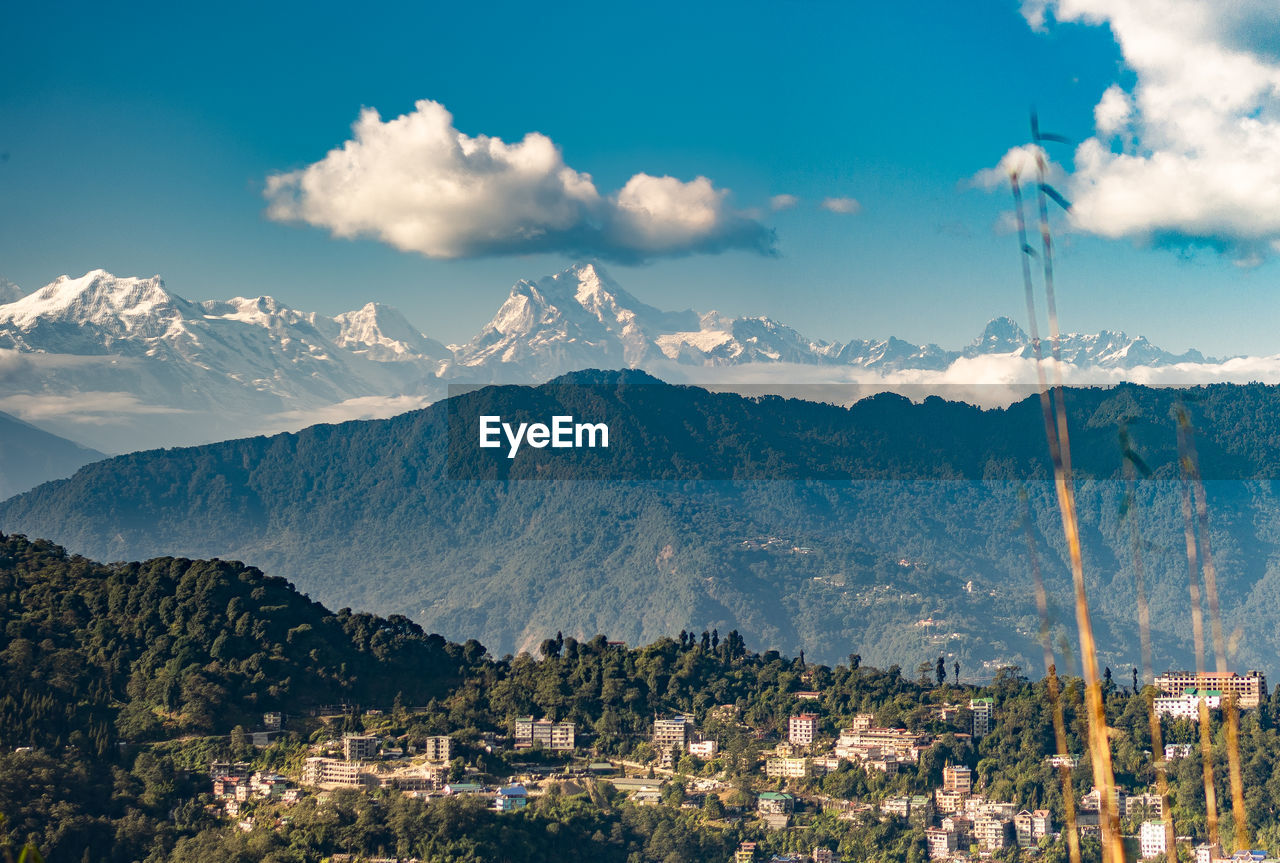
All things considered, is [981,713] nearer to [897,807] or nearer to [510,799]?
[897,807]

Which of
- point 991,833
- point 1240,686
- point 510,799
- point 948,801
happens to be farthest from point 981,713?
point 510,799

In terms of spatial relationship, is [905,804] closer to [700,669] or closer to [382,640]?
[700,669]

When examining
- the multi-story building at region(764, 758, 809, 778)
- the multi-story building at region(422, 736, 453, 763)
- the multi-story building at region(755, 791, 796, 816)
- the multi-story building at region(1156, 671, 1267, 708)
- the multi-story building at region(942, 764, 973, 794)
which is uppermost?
the multi-story building at region(1156, 671, 1267, 708)

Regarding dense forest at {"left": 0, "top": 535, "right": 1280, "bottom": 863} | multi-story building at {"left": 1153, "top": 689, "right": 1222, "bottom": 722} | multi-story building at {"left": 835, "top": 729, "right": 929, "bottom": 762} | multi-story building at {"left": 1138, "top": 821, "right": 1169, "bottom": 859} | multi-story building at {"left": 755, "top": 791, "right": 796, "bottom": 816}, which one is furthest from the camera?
multi-story building at {"left": 1153, "top": 689, "right": 1222, "bottom": 722}

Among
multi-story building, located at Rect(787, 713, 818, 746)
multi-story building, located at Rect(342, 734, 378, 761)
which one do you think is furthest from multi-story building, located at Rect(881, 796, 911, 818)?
multi-story building, located at Rect(342, 734, 378, 761)

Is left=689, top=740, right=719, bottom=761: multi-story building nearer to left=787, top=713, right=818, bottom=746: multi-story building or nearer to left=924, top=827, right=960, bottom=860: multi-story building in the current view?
left=787, top=713, right=818, bottom=746: multi-story building
